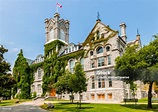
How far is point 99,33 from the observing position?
1494 inches

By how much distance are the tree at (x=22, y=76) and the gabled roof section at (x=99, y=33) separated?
21.1 metres

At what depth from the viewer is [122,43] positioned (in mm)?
37188

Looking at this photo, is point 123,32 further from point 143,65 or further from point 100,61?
point 143,65

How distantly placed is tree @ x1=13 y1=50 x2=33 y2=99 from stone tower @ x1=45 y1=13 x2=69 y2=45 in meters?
9.71

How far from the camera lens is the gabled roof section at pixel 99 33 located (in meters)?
36.2

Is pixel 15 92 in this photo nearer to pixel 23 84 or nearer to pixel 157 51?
pixel 23 84

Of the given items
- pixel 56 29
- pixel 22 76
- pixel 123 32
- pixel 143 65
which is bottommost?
pixel 22 76

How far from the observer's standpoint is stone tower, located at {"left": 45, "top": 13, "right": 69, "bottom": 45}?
48.2 metres

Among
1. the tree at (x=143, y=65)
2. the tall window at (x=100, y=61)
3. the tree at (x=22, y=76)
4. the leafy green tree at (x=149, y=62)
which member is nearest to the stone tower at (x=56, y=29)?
the tree at (x=22, y=76)

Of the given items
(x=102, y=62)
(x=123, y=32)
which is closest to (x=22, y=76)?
(x=102, y=62)

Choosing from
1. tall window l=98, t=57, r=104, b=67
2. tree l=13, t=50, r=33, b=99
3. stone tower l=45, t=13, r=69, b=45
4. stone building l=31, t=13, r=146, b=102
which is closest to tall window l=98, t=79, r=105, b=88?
→ stone building l=31, t=13, r=146, b=102

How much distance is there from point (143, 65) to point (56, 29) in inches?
1242

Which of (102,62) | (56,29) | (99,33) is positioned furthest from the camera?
(56,29)

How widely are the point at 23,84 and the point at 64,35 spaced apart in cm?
1765
